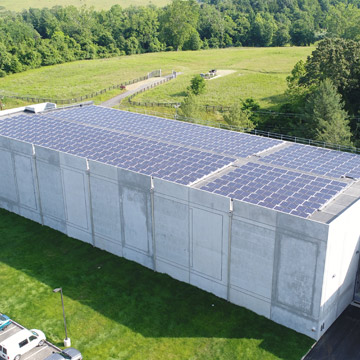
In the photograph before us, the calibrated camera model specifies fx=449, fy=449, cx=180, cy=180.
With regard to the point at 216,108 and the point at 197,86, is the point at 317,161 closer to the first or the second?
the point at 216,108

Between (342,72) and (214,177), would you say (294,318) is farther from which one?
(342,72)

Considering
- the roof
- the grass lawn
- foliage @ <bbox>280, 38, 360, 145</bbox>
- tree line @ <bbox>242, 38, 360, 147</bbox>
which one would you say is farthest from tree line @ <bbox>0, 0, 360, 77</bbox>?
the grass lawn

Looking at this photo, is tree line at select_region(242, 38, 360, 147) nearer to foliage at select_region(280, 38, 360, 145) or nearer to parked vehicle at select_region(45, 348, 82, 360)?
foliage at select_region(280, 38, 360, 145)

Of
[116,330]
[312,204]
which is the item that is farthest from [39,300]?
[312,204]

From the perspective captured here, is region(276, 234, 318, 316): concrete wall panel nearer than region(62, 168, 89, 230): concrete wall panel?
Yes

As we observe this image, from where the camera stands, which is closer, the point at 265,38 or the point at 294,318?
the point at 294,318

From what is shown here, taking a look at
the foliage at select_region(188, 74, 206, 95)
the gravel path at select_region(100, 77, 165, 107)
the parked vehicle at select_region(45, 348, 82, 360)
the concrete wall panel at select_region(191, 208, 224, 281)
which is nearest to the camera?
the parked vehicle at select_region(45, 348, 82, 360)

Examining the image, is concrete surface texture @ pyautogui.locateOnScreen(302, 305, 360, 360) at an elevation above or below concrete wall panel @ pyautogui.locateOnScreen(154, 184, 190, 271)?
below
